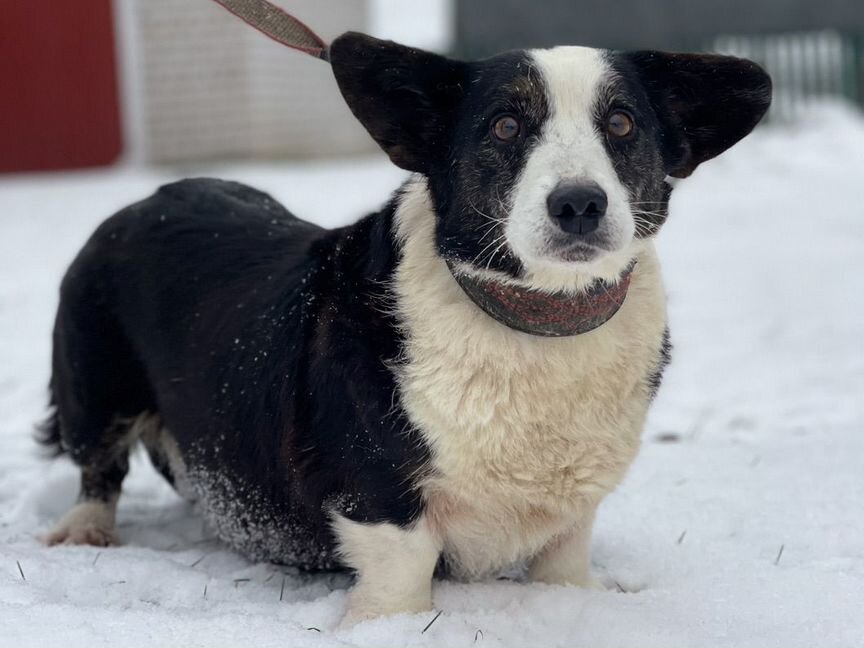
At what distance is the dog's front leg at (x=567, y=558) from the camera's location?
2.82 metres

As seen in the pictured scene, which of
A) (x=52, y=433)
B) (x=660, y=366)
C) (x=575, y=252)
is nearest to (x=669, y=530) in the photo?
(x=660, y=366)

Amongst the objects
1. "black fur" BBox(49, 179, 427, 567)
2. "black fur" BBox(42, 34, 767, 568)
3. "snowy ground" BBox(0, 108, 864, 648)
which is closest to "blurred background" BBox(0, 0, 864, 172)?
"snowy ground" BBox(0, 108, 864, 648)

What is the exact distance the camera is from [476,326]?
2590 mm

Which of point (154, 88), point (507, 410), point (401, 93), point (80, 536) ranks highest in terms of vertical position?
point (401, 93)

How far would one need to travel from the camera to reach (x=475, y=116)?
8.64ft

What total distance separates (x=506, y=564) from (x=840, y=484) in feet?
4.50

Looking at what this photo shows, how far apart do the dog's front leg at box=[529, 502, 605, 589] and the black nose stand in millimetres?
795

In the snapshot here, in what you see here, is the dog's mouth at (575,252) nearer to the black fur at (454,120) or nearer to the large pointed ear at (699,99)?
the black fur at (454,120)

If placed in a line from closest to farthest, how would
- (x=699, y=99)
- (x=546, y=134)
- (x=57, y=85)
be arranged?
(x=546, y=134) → (x=699, y=99) → (x=57, y=85)

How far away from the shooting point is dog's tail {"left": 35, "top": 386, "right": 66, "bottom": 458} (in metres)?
3.69

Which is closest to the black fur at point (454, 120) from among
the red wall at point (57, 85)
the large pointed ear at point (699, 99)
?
the large pointed ear at point (699, 99)

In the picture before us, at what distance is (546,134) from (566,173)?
165mm

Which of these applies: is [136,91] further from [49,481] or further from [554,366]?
[554,366]

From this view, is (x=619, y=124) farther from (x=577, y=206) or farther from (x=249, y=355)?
(x=249, y=355)
